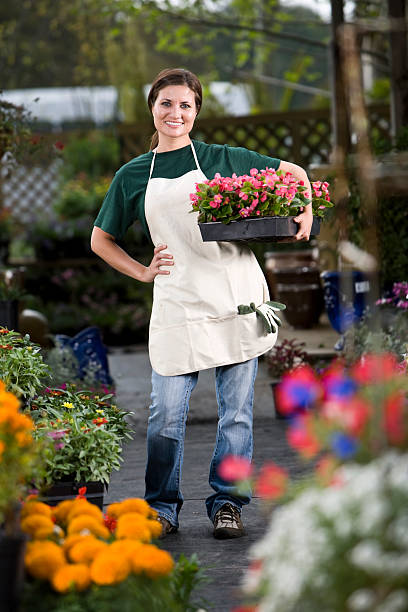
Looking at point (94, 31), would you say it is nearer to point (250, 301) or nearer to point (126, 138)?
point (126, 138)

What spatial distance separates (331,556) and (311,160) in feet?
29.4

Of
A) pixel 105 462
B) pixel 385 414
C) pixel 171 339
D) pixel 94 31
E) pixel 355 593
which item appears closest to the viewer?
pixel 355 593

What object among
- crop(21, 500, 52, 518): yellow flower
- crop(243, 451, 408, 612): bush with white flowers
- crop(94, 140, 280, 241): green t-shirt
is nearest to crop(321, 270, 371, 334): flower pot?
crop(94, 140, 280, 241): green t-shirt

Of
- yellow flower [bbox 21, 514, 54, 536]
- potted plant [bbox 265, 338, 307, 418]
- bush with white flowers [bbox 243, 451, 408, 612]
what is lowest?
potted plant [bbox 265, 338, 307, 418]

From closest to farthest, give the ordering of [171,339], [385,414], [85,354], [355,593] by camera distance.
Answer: [355,593] → [385,414] → [171,339] → [85,354]

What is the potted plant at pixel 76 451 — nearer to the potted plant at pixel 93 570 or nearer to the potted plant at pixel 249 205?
the potted plant at pixel 93 570

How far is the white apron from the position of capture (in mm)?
3268

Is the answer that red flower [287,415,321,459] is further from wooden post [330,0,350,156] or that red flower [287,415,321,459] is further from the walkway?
wooden post [330,0,350,156]

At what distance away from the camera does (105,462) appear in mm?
2975

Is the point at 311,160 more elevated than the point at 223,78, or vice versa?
the point at 223,78

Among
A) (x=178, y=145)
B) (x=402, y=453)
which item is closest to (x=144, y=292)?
(x=178, y=145)

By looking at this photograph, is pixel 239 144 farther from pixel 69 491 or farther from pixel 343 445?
pixel 343 445

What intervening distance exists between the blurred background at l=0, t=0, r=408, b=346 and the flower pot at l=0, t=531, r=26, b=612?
33.6 inches

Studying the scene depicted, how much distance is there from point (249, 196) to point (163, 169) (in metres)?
0.33
